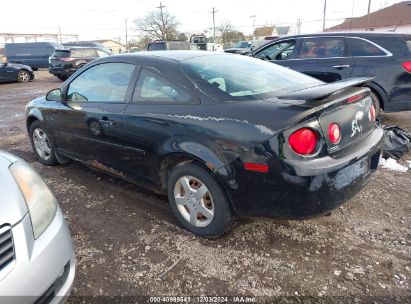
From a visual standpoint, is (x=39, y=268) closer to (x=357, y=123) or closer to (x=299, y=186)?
(x=299, y=186)

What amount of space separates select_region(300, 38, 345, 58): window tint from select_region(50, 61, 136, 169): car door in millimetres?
4081

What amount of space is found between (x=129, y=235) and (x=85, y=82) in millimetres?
1823

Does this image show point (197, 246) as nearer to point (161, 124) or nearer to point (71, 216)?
point (161, 124)

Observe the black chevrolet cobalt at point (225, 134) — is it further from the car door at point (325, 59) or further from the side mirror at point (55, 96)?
the car door at point (325, 59)

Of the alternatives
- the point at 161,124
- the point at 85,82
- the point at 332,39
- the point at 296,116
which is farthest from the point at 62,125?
the point at 332,39

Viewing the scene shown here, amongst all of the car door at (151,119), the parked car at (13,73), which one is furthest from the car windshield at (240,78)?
the parked car at (13,73)

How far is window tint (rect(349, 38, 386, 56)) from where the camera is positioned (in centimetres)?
561

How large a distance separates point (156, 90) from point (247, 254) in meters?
1.55

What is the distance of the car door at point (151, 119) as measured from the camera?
2.73 meters

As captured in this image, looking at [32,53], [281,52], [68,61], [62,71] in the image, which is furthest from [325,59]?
[32,53]

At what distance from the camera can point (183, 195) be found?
2879mm

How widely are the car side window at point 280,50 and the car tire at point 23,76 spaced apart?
43.3 ft

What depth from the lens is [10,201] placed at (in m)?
1.72

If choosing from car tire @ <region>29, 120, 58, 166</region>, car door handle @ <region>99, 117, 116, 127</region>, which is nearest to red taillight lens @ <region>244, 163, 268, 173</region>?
car door handle @ <region>99, 117, 116, 127</region>
